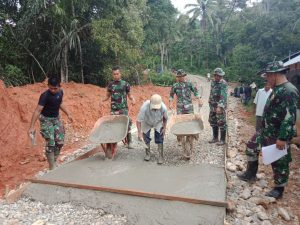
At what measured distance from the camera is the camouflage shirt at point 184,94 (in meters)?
6.60

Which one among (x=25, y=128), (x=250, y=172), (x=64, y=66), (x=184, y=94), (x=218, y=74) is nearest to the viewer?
(x=250, y=172)

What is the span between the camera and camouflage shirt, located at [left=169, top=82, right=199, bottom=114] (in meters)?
6.60

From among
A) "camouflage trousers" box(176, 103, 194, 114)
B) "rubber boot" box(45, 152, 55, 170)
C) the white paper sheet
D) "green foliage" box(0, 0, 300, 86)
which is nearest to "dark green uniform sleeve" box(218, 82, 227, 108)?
"camouflage trousers" box(176, 103, 194, 114)

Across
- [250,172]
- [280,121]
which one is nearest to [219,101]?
[250,172]

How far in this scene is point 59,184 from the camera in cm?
A: 450

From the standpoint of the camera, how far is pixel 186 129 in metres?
5.79

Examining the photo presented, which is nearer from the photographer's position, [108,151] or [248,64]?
[108,151]

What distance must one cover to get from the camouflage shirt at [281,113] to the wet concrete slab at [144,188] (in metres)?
1.05

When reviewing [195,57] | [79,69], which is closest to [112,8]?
[79,69]

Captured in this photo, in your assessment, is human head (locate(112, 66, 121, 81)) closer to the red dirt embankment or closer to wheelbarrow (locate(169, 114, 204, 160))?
wheelbarrow (locate(169, 114, 204, 160))

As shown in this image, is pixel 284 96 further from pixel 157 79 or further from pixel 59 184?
pixel 157 79

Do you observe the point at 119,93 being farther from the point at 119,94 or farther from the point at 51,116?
the point at 51,116

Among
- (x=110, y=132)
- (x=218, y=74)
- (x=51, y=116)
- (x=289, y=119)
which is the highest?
(x=218, y=74)

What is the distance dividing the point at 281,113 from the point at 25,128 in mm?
6524
